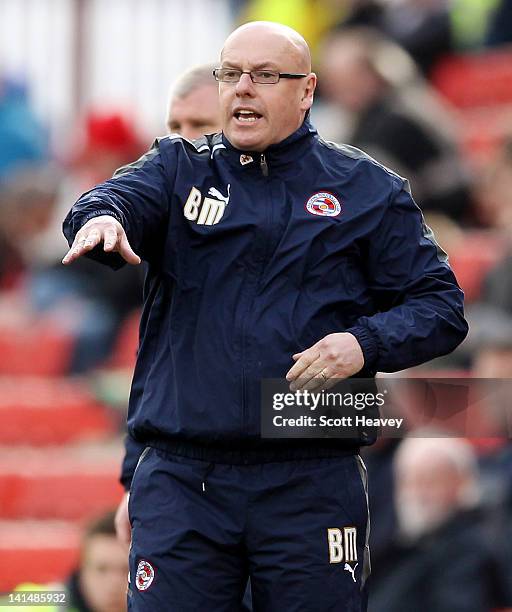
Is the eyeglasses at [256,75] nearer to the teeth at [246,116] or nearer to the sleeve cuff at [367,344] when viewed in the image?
the teeth at [246,116]

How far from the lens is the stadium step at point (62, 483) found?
7840 mm

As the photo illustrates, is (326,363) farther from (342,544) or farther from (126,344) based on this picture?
(126,344)

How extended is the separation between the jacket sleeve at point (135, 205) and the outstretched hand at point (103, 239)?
0.11ft

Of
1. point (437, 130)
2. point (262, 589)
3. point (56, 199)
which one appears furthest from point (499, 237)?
point (262, 589)

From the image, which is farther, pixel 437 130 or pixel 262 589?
pixel 437 130

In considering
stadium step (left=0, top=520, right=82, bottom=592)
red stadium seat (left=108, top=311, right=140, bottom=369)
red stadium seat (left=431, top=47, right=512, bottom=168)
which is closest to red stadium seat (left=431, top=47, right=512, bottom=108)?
red stadium seat (left=431, top=47, right=512, bottom=168)

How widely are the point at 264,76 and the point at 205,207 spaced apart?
0.35 m

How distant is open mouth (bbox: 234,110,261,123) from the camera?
386 cm

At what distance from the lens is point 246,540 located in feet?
12.3

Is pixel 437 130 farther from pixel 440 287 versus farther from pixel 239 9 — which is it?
pixel 440 287

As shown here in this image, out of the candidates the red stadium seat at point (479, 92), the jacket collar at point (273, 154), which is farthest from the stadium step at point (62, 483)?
the jacket collar at point (273, 154)

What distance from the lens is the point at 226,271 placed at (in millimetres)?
3785

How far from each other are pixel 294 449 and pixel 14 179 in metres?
6.52

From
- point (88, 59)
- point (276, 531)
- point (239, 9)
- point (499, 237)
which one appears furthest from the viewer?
point (88, 59)
